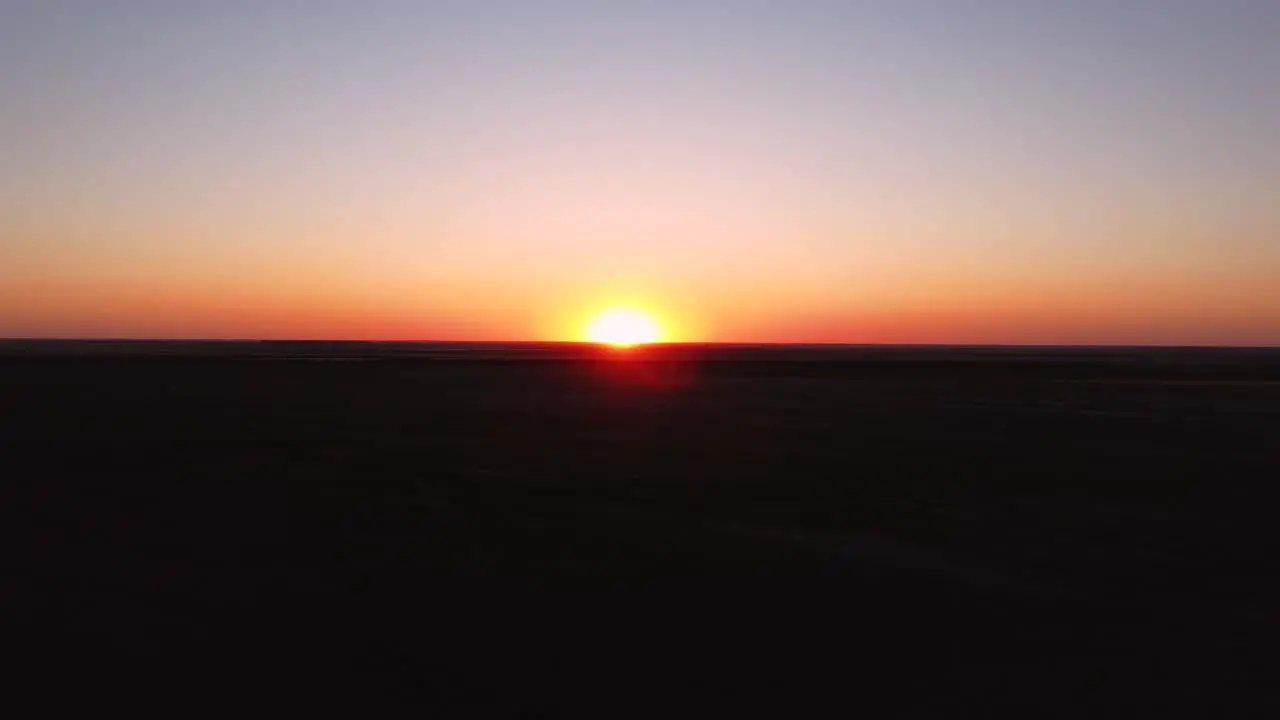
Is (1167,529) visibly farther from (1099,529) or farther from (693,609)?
(693,609)

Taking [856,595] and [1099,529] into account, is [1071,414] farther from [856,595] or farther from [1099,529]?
[856,595]

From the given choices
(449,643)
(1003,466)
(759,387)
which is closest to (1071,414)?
(1003,466)

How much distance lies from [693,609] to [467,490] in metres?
8.31

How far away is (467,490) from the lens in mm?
17906

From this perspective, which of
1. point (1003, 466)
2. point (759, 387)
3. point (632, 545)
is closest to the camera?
point (632, 545)

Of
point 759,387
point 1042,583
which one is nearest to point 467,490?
point 1042,583

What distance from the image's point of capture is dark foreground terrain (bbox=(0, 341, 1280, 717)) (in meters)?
8.20

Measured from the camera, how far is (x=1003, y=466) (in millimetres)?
21219

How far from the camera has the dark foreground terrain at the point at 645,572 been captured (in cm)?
820

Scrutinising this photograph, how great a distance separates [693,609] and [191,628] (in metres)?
4.72

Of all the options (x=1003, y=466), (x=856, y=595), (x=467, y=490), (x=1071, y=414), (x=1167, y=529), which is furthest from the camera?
(x=1071, y=414)

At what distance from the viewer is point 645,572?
1193 cm

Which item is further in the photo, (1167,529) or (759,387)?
(759,387)

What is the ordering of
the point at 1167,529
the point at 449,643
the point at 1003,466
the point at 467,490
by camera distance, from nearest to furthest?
the point at 449,643, the point at 1167,529, the point at 467,490, the point at 1003,466
